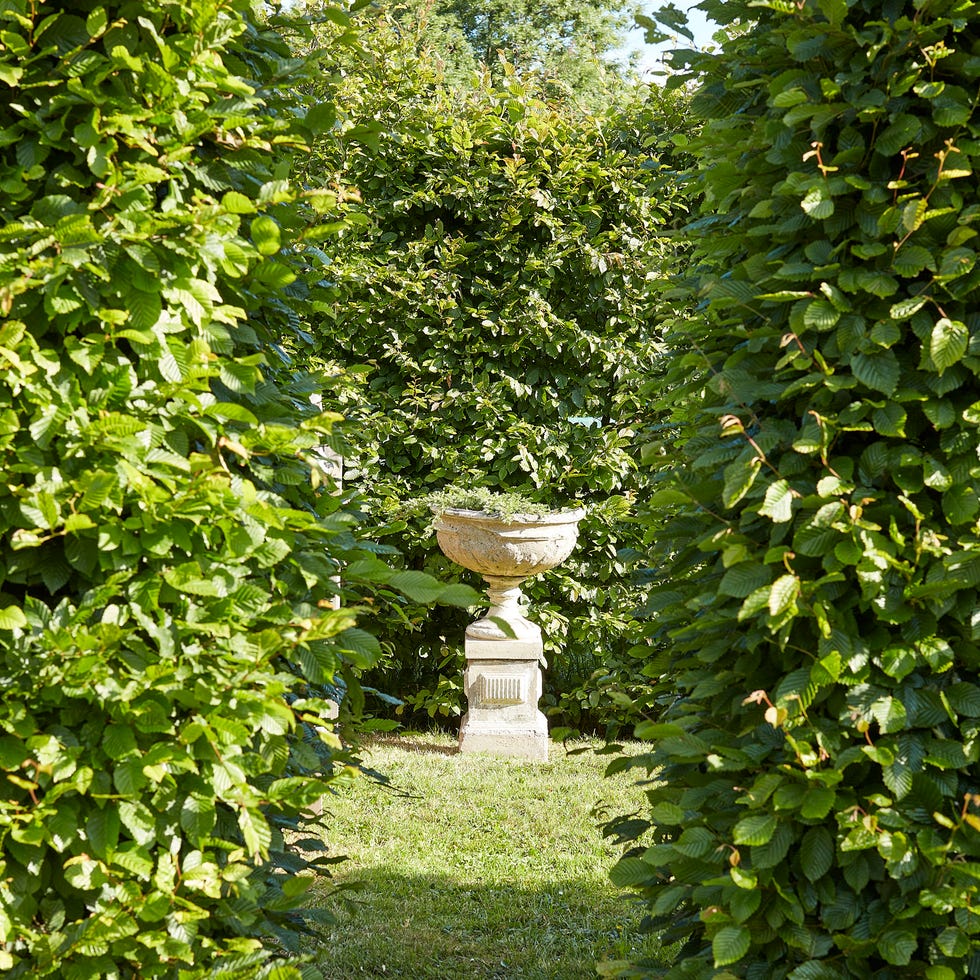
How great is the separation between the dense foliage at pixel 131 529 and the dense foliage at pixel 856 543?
2.76ft

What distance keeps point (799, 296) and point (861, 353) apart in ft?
0.54

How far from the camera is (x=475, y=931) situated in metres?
3.76

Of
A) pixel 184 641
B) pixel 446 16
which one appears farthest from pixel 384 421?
pixel 446 16

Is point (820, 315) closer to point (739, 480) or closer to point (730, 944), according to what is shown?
point (739, 480)

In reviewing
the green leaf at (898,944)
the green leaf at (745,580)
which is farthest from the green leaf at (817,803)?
the green leaf at (745,580)

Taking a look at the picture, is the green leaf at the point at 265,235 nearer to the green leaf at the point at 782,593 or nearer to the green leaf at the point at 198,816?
the green leaf at the point at 198,816

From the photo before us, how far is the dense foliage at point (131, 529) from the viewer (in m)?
1.75

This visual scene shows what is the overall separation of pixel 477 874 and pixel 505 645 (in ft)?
6.47

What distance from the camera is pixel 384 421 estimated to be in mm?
6477

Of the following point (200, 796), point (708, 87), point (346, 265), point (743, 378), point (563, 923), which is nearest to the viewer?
point (200, 796)

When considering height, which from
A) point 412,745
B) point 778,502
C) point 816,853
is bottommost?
point 412,745

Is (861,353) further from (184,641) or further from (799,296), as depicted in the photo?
(184,641)

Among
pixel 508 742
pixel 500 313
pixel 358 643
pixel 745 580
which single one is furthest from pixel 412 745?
pixel 745 580

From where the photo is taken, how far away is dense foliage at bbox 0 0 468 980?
1749 mm
